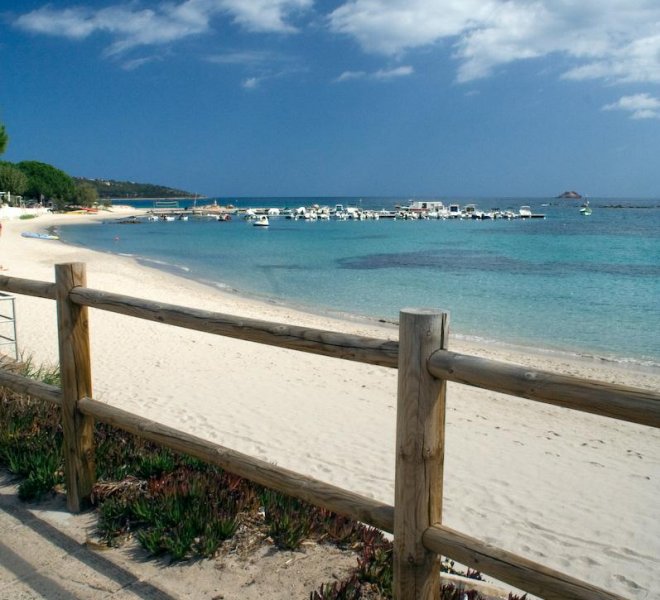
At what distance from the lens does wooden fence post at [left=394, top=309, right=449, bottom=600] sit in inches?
89.4

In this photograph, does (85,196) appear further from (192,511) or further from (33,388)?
(192,511)

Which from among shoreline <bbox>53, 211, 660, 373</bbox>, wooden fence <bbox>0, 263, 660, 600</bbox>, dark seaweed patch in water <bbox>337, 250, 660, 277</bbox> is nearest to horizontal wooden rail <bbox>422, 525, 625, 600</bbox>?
wooden fence <bbox>0, 263, 660, 600</bbox>

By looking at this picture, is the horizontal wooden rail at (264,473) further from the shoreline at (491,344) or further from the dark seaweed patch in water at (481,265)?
the dark seaweed patch in water at (481,265)

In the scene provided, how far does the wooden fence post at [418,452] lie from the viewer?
2270mm

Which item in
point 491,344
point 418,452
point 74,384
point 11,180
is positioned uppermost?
point 11,180

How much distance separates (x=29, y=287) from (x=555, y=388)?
133 inches

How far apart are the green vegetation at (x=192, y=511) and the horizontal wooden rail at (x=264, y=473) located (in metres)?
0.41

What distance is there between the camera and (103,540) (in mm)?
3420

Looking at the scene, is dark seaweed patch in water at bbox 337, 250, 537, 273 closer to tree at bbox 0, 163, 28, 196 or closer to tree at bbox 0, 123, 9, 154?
tree at bbox 0, 123, 9, 154

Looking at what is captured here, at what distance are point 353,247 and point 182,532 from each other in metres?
46.0

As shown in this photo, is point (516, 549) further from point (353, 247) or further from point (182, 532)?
point (353, 247)

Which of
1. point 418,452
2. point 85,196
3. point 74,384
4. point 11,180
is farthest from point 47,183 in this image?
point 418,452

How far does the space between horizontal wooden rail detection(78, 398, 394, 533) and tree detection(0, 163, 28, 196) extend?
97135mm

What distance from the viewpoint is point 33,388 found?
13.4ft
